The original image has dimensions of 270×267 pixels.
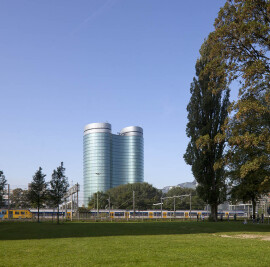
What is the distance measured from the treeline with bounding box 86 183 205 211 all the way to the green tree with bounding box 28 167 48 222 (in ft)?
215

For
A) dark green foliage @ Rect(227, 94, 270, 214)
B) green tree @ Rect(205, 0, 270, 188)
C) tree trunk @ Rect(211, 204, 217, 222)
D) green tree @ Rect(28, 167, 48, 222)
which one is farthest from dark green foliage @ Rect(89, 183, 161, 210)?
green tree @ Rect(205, 0, 270, 188)

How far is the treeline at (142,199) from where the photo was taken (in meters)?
119

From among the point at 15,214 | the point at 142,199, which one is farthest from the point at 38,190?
the point at 142,199

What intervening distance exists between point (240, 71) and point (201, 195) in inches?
914

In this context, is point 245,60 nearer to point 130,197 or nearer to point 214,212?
point 214,212

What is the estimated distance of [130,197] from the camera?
123562mm

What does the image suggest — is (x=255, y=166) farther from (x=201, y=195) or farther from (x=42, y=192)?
(x=42, y=192)

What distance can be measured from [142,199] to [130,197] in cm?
599

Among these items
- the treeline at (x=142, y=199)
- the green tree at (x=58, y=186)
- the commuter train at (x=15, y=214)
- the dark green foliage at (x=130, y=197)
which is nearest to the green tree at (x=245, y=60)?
the green tree at (x=58, y=186)

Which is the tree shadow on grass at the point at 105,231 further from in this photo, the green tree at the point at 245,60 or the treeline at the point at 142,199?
the treeline at the point at 142,199

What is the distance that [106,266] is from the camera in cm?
904

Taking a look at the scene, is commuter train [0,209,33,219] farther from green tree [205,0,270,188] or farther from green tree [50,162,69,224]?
green tree [205,0,270,188]

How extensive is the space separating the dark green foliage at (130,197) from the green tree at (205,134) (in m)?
78.3

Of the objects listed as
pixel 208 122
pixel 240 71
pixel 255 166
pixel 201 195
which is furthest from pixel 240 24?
pixel 201 195
